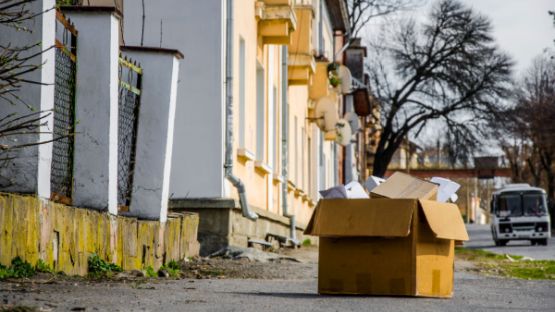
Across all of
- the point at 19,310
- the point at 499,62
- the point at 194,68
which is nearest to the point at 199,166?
the point at 194,68

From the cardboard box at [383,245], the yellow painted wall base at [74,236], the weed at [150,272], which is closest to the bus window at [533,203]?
the yellow painted wall base at [74,236]

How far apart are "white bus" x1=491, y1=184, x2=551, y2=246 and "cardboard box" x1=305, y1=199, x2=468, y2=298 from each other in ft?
125

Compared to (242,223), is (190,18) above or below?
above

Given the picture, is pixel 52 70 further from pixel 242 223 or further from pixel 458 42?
pixel 458 42

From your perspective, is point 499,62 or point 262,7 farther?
point 499,62

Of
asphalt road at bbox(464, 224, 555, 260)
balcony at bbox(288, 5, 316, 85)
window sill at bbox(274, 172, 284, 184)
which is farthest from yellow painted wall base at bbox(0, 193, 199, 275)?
asphalt road at bbox(464, 224, 555, 260)

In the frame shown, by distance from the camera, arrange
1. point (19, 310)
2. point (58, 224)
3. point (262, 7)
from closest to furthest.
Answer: point (19, 310) → point (58, 224) → point (262, 7)

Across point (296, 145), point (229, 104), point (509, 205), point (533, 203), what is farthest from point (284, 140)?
point (533, 203)

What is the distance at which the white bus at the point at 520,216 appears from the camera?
4762cm

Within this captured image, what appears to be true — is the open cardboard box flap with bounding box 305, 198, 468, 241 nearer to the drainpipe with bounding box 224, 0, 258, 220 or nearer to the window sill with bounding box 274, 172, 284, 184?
the drainpipe with bounding box 224, 0, 258, 220

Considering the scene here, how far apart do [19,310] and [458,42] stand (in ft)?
172

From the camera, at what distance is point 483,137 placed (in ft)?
190

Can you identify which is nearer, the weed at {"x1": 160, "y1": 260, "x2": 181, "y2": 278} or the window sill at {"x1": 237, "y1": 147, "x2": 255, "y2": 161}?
the weed at {"x1": 160, "y1": 260, "x2": 181, "y2": 278}

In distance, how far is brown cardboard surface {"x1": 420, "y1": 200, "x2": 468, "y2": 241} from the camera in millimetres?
9664
